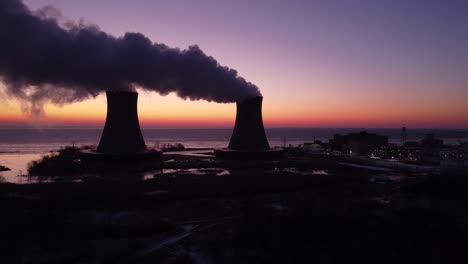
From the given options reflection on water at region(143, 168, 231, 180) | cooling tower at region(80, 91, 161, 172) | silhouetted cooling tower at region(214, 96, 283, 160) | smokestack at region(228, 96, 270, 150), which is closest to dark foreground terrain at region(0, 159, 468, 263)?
cooling tower at region(80, 91, 161, 172)

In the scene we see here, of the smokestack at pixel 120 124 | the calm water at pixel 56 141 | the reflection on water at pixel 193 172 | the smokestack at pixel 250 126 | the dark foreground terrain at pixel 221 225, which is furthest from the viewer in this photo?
the calm water at pixel 56 141

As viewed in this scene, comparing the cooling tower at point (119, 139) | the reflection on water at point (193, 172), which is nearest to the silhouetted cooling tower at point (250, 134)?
the reflection on water at point (193, 172)

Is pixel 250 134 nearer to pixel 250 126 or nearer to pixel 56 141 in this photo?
pixel 250 126

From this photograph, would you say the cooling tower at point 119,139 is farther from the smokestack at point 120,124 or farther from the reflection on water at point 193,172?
the reflection on water at point 193,172

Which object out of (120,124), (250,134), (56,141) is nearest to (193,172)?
(250,134)

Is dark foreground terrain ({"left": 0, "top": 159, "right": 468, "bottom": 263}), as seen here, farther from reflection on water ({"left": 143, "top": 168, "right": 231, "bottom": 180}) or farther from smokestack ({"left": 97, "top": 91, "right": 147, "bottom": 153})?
reflection on water ({"left": 143, "top": 168, "right": 231, "bottom": 180})

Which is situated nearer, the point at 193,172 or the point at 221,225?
the point at 221,225

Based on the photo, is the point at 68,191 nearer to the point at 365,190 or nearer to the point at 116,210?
the point at 116,210
